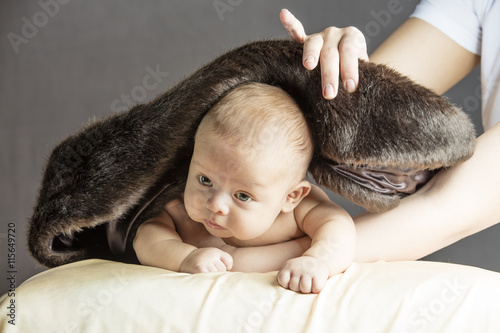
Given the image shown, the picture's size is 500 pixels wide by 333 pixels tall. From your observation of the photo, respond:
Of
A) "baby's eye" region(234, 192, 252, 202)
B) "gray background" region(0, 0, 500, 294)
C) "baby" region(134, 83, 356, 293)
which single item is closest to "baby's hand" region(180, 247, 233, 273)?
"baby" region(134, 83, 356, 293)

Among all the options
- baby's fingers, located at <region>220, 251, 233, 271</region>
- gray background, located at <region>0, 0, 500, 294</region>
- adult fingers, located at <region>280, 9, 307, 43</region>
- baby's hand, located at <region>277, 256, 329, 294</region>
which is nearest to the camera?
baby's hand, located at <region>277, 256, 329, 294</region>

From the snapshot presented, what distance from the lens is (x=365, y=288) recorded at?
0.79 m

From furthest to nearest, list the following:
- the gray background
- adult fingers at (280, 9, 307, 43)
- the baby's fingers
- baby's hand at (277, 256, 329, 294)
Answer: the gray background, adult fingers at (280, 9, 307, 43), the baby's fingers, baby's hand at (277, 256, 329, 294)

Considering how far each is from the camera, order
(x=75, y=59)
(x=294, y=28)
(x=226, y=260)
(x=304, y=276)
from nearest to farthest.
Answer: (x=304, y=276), (x=226, y=260), (x=294, y=28), (x=75, y=59)

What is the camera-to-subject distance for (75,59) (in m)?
2.28

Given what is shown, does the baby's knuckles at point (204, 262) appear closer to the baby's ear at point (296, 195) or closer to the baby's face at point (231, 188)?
the baby's face at point (231, 188)

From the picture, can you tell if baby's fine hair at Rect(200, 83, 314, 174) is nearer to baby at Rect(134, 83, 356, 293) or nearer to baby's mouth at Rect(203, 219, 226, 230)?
baby at Rect(134, 83, 356, 293)

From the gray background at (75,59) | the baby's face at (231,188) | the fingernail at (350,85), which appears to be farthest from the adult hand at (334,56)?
the gray background at (75,59)

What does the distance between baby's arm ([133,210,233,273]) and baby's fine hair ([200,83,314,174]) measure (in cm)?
20

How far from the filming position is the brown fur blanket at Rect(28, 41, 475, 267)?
858 millimetres

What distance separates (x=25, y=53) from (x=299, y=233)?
1.79 meters

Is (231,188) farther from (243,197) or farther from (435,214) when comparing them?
(435,214)

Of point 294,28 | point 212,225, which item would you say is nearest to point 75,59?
point 294,28

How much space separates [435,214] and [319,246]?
27cm
